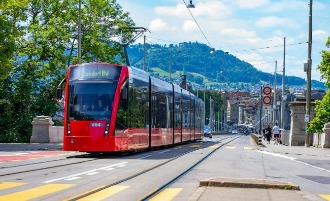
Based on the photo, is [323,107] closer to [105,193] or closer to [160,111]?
[160,111]

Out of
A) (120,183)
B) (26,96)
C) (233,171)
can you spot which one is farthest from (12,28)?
(120,183)

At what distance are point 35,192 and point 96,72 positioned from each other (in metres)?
12.8

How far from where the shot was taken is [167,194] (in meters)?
11.3

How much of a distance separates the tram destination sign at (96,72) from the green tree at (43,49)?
703 inches

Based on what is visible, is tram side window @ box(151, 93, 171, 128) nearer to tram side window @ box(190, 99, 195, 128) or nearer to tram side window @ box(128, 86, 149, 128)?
tram side window @ box(128, 86, 149, 128)

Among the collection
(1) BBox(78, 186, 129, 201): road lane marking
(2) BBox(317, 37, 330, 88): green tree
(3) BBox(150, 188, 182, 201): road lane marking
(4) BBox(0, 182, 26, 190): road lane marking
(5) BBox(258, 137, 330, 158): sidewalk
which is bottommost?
(5) BBox(258, 137, 330, 158): sidewalk

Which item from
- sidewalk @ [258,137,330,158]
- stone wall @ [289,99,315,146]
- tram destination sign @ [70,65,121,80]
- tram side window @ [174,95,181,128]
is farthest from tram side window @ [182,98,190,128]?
tram destination sign @ [70,65,121,80]

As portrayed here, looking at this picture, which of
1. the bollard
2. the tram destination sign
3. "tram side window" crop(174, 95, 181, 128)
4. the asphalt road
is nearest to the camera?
the asphalt road

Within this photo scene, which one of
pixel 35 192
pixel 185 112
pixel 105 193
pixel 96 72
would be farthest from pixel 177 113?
pixel 35 192

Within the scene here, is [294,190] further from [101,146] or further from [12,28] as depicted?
[12,28]

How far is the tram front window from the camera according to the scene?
2250cm

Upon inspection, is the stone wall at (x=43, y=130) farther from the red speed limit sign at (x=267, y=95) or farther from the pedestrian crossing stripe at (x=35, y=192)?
the pedestrian crossing stripe at (x=35, y=192)

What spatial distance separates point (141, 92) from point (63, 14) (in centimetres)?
2969

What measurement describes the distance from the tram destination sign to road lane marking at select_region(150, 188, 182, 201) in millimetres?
11580
